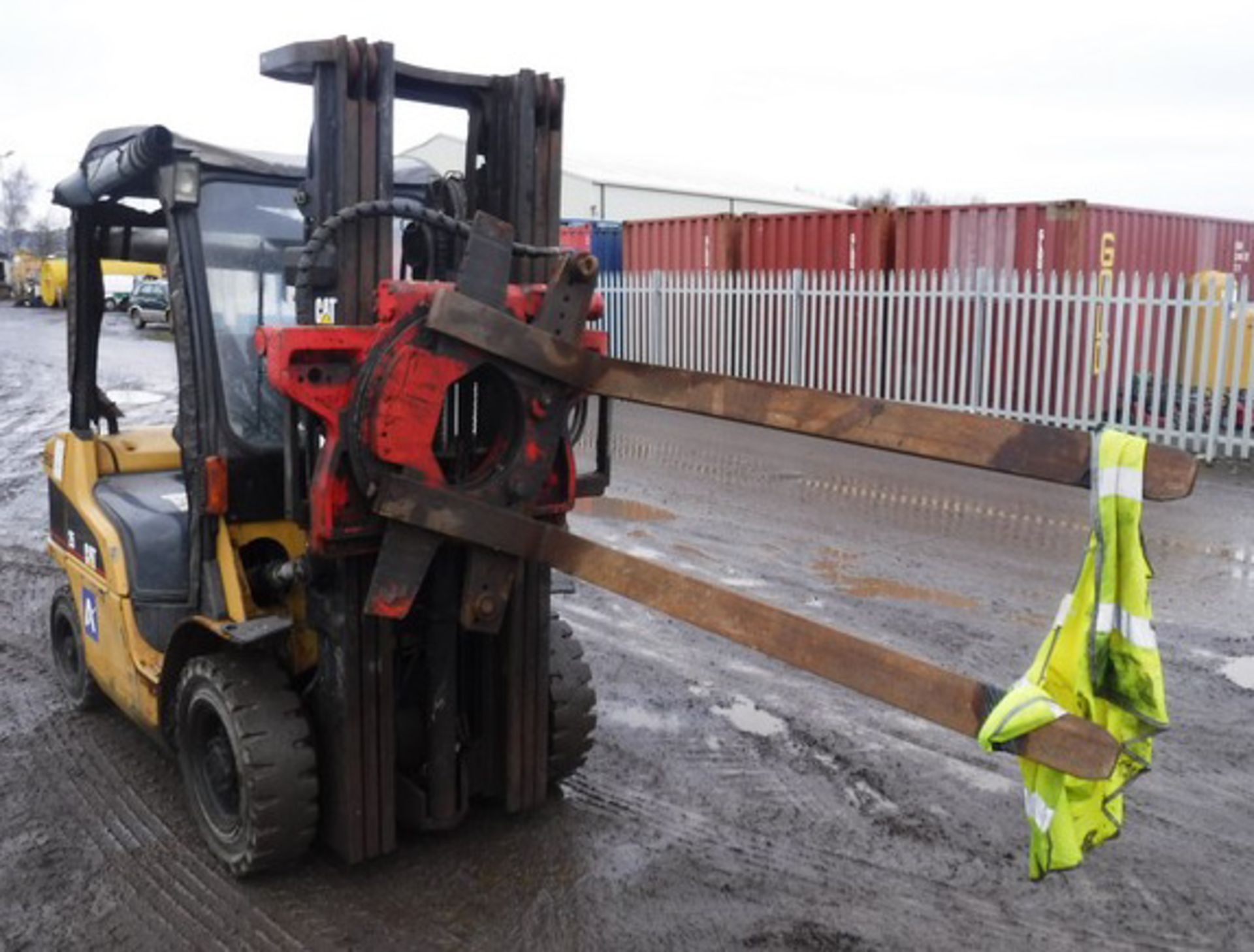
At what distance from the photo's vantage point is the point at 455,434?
3.72 meters

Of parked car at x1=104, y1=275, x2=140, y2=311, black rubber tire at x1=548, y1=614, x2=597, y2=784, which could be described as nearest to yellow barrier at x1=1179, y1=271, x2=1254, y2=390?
black rubber tire at x1=548, y1=614, x2=597, y2=784

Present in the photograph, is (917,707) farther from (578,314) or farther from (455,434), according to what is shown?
(455,434)

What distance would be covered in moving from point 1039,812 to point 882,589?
517 cm

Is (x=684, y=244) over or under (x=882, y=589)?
over

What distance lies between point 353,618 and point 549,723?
977 mm

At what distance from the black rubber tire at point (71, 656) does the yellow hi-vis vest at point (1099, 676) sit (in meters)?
4.20

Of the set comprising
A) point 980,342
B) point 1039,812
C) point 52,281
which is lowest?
point 1039,812

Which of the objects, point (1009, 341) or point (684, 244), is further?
point (684, 244)

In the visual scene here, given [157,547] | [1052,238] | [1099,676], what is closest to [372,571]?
[157,547]

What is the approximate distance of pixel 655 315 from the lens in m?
20.6

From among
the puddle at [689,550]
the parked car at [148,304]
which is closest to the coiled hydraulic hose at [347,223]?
the puddle at [689,550]

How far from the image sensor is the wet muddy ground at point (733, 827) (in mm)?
3732

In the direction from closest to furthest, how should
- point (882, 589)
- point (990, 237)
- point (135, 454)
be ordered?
1. point (135, 454)
2. point (882, 589)
3. point (990, 237)

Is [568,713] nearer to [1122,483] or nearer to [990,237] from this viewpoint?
[1122,483]
